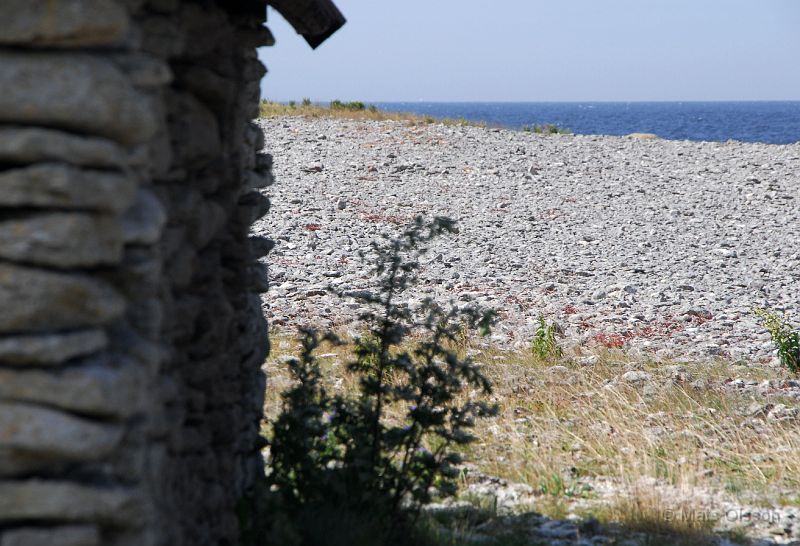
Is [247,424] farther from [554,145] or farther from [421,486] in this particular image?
[554,145]

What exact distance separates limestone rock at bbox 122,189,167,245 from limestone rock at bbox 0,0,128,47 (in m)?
0.51

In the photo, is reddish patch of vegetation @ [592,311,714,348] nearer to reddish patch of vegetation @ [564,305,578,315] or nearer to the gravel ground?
the gravel ground

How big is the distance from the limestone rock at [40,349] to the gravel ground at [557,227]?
311 inches

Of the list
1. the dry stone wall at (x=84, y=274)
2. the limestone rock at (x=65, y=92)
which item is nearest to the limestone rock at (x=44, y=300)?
the dry stone wall at (x=84, y=274)

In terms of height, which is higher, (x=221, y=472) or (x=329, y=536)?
(x=221, y=472)

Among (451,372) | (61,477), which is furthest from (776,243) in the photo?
(61,477)

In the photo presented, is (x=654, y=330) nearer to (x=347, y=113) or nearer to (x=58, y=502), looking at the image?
(x=58, y=502)

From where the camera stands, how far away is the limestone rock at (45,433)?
95.3 inches

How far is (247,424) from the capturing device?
15.9 feet

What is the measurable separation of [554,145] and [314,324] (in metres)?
17.0

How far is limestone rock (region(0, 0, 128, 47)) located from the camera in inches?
96.1

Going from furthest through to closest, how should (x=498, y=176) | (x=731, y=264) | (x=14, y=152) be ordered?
1. (x=498, y=176)
2. (x=731, y=264)
3. (x=14, y=152)

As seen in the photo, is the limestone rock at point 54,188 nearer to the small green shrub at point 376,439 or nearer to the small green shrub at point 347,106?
the small green shrub at point 376,439

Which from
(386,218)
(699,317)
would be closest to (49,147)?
(699,317)
